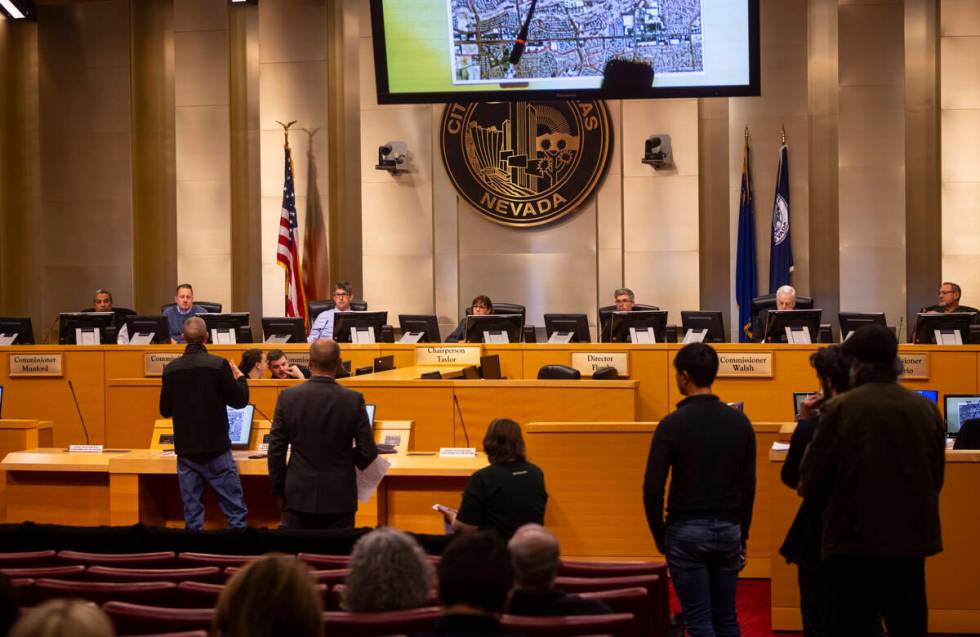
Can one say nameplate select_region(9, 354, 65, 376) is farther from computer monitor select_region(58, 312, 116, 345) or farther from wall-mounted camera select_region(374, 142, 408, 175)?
wall-mounted camera select_region(374, 142, 408, 175)

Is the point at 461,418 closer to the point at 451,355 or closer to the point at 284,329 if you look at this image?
the point at 451,355

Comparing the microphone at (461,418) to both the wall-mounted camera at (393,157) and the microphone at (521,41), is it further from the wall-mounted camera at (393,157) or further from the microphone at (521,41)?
the wall-mounted camera at (393,157)

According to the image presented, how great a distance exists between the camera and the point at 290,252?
1373 cm

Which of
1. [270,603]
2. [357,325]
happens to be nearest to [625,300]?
[357,325]

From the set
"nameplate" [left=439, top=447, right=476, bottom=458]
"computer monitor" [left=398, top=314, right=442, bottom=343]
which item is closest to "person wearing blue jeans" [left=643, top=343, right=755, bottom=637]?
"nameplate" [left=439, top=447, right=476, bottom=458]

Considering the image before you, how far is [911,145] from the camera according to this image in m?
13.2

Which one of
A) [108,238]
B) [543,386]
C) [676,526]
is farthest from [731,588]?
[108,238]

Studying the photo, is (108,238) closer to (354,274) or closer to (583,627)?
(354,274)

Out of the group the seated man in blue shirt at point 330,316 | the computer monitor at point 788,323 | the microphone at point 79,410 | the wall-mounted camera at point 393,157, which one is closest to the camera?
the microphone at point 79,410

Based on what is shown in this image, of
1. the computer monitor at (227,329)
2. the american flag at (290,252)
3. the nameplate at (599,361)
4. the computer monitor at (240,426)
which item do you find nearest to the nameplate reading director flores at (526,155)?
the american flag at (290,252)

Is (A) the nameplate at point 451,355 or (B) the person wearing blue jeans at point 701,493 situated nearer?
(B) the person wearing blue jeans at point 701,493

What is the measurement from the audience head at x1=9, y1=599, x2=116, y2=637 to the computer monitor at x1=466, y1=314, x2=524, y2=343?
27.3 ft

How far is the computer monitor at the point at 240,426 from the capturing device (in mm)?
7098

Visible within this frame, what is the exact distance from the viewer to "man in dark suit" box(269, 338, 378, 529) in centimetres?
523
